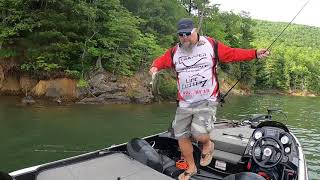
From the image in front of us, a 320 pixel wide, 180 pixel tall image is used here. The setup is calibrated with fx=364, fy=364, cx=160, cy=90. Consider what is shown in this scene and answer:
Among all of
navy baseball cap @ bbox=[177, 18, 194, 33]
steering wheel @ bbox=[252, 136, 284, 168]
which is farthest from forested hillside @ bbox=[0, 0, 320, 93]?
navy baseball cap @ bbox=[177, 18, 194, 33]

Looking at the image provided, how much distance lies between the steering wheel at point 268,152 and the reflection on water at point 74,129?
18.8 feet

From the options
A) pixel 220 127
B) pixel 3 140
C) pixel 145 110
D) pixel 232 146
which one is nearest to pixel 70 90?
pixel 145 110

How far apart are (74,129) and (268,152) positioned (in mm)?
10791

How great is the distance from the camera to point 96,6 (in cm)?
2673

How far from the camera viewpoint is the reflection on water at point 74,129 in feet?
35.9

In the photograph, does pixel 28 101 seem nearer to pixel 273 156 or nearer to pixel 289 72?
pixel 273 156

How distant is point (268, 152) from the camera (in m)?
5.13

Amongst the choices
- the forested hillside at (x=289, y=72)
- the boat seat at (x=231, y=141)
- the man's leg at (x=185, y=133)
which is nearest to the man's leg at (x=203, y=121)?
the man's leg at (x=185, y=133)

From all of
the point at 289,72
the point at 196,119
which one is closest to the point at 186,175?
the point at 196,119

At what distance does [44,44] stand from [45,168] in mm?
21532

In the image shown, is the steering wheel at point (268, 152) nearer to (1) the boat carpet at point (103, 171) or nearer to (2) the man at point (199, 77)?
(2) the man at point (199, 77)

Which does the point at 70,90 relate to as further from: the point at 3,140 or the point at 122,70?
the point at 3,140

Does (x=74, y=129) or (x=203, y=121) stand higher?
(x=203, y=121)

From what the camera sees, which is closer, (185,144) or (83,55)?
(185,144)
